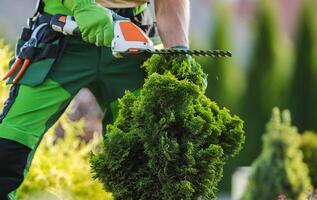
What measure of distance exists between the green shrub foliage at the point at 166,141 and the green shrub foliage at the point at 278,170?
3.37 m

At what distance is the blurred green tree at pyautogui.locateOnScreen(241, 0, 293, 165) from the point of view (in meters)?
12.6

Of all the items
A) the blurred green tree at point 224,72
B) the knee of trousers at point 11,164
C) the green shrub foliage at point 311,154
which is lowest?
the blurred green tree at point 224,72

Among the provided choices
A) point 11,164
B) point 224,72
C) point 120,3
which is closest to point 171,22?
point 120,3

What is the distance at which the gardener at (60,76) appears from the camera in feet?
13.8

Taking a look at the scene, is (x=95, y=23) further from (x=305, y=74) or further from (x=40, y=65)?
(x=305, y=74)

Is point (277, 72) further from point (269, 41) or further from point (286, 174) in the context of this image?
point (286, 174)

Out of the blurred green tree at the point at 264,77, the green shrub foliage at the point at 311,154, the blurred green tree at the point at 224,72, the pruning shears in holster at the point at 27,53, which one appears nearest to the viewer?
the pruning shears in holster at the point at 27,53

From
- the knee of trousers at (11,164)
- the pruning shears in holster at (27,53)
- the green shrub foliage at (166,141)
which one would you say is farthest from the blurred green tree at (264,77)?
the green shrub foliage at (166,141)

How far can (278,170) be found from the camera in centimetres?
754

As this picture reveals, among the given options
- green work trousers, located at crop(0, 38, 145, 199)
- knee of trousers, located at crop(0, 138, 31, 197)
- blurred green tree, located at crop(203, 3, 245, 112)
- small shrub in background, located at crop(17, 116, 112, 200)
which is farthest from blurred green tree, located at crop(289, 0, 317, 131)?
knee of trousers, located at crop(0, 138, 31, 197)

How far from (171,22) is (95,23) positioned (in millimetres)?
481

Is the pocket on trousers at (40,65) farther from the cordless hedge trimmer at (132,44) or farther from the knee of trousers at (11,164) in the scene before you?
the cordless hedge trimmer at (132,44)

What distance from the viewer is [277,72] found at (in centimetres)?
1280

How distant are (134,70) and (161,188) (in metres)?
0.58
